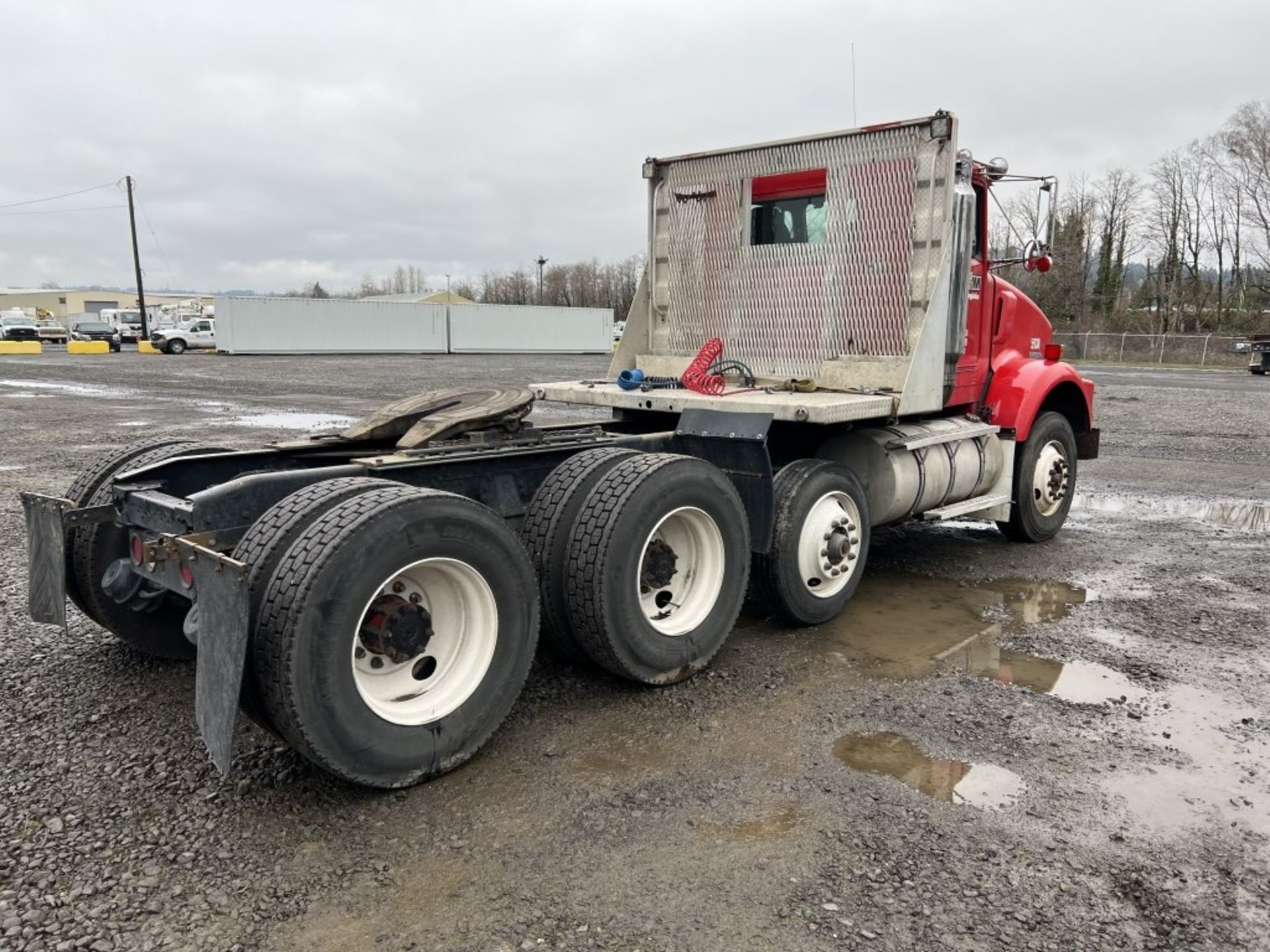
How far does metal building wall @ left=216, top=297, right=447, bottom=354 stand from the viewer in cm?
4566

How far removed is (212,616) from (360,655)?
0.56 metres

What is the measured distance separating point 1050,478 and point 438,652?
5750mm

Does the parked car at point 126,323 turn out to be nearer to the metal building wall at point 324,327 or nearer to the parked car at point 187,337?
the parked car at point 187,337

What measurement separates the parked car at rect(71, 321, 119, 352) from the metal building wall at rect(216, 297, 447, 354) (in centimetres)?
1298

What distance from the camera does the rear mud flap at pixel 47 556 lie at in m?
4.04

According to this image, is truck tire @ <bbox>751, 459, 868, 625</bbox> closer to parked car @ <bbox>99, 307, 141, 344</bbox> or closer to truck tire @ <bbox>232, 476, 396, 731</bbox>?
truck tire @ <bbox>232, 476, 396, 731</bbox>

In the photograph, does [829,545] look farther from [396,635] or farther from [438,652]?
[396,635]

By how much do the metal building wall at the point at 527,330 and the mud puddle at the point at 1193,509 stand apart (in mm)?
46027

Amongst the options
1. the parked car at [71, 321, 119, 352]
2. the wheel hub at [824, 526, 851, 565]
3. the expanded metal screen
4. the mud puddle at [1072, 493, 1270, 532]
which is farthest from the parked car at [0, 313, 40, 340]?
the wheel hub at [824, 526, 851, 565]

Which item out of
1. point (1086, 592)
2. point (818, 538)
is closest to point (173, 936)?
point (818, 538)

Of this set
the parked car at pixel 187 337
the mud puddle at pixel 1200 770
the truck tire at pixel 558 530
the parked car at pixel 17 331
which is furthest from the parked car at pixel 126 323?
the mud puddle at pixel 1200 770

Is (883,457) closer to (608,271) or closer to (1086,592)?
(1086,592)

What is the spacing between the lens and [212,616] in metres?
3.10

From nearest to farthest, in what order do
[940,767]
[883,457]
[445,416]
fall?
[940,767], [445,416], [883,457]
